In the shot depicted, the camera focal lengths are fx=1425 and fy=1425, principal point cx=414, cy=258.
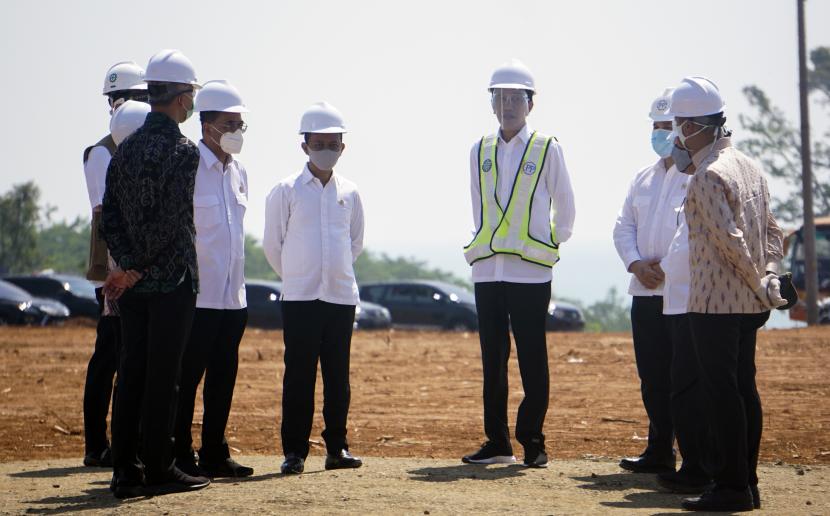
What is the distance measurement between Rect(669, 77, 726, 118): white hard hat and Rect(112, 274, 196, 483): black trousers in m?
2.79

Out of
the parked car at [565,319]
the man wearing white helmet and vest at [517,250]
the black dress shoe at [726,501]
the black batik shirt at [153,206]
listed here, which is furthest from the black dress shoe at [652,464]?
the parked car at [565,319]

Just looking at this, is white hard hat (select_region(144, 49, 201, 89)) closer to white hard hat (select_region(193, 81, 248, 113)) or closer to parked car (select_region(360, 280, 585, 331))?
white hard hat (select_region(193, 81, 248, 113))

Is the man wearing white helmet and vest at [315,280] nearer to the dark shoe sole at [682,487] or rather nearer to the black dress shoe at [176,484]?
the black dress shoe at [176,484]

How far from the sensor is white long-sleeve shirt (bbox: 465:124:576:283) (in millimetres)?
9211

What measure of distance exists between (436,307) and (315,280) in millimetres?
29205

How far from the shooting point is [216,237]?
27.8ft

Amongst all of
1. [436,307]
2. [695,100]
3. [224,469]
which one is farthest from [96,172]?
[436,307]

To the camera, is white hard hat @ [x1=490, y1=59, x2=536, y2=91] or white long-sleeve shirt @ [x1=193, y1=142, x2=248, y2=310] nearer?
white long-sleeve shirt @ [x1=193, y1=142, x2=248, y2=310]

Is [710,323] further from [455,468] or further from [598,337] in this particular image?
[598,337]

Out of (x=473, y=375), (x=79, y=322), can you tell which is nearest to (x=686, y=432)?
(x=473, y=375)

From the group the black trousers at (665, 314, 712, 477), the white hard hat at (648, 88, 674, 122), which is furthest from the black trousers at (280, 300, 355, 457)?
the white hard hat at (648, 88, 674, 122)

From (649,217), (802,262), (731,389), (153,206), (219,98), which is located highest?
(802,262)

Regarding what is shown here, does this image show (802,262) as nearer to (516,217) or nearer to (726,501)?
(516,217)

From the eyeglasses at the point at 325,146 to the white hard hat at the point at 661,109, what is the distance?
207 cm
